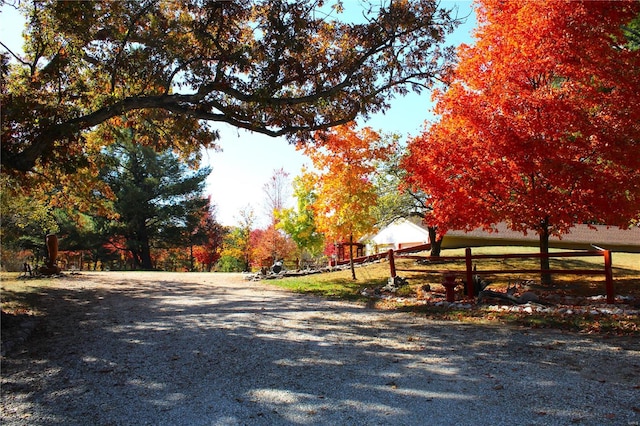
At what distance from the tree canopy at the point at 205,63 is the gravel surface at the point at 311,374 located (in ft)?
13.5

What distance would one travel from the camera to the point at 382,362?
209 inches

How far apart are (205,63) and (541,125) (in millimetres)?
7709

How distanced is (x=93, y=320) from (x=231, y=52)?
610 cm

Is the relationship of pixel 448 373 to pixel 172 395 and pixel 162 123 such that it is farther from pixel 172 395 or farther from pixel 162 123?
pixel 162 123

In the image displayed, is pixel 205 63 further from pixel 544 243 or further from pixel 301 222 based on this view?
pixel 301 222

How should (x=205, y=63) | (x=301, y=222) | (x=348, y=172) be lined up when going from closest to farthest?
1. (x=205, y=63)
2. (x=348, y=172)
3. (x=301, y=222)

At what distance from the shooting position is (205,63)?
9141mm

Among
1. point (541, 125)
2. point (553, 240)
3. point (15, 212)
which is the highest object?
point (541, 125)

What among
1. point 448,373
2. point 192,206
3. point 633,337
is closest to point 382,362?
point 448,373

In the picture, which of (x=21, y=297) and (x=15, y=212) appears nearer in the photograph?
(x=21, y=297)

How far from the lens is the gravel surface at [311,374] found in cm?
380

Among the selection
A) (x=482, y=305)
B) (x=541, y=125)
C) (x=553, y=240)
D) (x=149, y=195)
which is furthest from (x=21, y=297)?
(x=553, y=240)

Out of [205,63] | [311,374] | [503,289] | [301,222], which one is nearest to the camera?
[311,374]

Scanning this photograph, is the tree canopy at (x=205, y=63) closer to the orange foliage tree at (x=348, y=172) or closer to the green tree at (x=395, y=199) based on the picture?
the orange foliage tree at (x=348, y=172)
